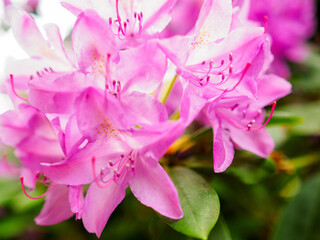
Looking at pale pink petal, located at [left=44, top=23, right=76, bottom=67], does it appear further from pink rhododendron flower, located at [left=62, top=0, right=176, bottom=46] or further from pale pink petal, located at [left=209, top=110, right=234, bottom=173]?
pale pink petal, located at [left=209, top=110, right=234, bottom=173]

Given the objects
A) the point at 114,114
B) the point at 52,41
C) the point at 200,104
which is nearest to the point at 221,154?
the point at 200,104

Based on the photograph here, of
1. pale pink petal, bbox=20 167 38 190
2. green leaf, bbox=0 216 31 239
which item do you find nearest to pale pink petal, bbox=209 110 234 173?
pale pink petal, bbox=20 167 38 190

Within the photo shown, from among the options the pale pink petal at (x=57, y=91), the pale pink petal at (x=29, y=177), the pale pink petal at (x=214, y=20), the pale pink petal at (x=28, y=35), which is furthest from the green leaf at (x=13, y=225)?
the pale pink petal at (x=214, y=20)

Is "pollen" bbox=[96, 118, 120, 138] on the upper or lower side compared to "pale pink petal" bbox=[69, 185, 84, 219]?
upper

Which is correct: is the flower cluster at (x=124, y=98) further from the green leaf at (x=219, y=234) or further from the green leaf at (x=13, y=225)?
the green leaf at (x=13, y=225)

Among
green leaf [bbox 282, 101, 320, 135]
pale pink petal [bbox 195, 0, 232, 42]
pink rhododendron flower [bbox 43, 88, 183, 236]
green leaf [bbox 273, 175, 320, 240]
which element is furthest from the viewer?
green leaf [bbox 282, 101, 320, 135]

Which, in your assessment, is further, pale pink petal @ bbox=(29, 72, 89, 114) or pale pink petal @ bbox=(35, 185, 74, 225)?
pale pink petal @ bbox=(35, 185, 74, 225)

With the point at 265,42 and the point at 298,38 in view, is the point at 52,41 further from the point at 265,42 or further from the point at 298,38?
the point at 298,38
